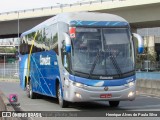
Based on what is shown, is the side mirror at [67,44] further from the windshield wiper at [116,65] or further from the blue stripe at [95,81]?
the windshield wiper at [116,65]

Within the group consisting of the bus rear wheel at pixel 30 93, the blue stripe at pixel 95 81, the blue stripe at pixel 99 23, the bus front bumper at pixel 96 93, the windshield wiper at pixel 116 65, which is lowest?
the bus rear wheel at pixel 30 93

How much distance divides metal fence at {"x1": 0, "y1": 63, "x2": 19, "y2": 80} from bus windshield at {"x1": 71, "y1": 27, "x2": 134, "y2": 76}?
4499 cm

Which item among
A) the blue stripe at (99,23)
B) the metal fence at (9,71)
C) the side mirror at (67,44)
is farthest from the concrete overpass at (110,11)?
the side mirror at (67,44)

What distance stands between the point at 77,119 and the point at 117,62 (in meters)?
3.06

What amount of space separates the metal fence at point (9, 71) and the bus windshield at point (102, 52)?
44994mm

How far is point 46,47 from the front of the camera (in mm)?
18672

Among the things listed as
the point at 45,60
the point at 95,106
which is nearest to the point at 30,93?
the point at 45,60

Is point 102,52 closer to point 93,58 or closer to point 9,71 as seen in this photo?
point 93,58

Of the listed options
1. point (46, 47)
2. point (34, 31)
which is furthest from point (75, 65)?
point (34, 31)

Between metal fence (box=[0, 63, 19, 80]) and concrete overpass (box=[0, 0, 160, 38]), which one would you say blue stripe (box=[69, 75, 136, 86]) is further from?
metal fence (box=[0, 63, 19, 80])

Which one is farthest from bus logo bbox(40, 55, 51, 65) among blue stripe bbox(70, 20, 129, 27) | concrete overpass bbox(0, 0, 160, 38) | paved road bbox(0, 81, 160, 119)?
concrete overpass bbox(0, 0, 160, 38)

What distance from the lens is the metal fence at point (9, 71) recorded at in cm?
6078

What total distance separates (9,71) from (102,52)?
159 ft

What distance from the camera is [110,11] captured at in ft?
166
